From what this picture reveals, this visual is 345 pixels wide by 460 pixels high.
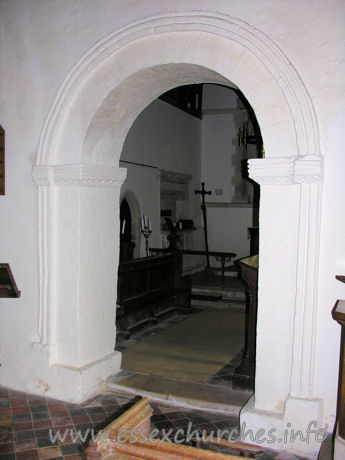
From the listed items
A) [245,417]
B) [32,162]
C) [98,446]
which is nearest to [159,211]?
[32,162]

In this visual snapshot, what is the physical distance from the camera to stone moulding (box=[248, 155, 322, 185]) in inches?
118

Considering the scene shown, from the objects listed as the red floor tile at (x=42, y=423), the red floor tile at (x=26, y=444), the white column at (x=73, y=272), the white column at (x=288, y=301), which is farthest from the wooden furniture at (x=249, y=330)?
the red floor tile at (x=26, y=444)

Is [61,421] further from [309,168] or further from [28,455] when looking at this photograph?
[309,168]

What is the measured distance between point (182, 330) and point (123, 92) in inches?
149

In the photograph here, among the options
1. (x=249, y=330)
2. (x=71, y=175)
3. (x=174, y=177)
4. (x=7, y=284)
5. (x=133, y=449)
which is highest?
(x=174, y=177)

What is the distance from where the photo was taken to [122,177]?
439cm

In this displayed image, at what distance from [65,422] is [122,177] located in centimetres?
Answer: 223

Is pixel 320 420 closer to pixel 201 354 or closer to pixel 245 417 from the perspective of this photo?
pixel 245 417

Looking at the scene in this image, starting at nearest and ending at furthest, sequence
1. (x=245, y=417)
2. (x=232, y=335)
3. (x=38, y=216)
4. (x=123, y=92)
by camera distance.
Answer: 1. (x=245, y=417)
2. (x=123, y=92)
3. (x=38, y=216)
4. (x=232, y=335)

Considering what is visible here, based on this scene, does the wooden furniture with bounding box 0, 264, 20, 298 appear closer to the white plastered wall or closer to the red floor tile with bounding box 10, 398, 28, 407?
the white plastered wall

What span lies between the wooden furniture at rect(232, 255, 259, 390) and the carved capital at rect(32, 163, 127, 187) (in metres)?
1.53

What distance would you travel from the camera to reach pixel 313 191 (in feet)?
10.0

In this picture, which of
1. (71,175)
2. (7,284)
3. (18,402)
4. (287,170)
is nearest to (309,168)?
(287,170)

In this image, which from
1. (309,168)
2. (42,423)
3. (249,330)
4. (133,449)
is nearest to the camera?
(133,449)
